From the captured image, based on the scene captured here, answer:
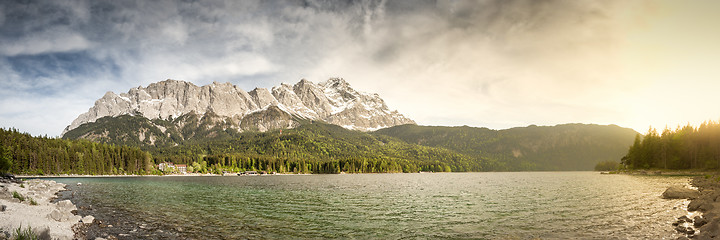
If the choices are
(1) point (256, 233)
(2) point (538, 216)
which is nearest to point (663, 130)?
(2) point (538, 216)

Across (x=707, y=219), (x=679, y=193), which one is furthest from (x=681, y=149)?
(x=707, y=219)

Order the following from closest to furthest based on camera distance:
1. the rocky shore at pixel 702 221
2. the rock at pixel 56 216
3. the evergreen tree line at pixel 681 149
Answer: the rocky shore at pixel 702 221 → the rock at pixel 56 216 → the evergreen tree line at pixel 681 149

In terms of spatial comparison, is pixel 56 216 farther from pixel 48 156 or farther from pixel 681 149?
pixel 48 156

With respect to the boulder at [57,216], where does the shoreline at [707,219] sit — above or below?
below

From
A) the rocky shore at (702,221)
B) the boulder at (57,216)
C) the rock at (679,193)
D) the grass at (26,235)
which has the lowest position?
the rock at (679,193)

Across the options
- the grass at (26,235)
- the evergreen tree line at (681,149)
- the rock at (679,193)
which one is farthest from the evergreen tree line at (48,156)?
the evergreen tree line at (681,149)

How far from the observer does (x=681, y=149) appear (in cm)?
13712

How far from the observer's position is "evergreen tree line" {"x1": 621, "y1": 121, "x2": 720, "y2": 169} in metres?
123

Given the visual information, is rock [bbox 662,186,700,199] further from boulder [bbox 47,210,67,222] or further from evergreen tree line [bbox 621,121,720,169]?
evergreen tree line [bbox 621,121,720,169]

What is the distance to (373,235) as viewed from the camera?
26844mm

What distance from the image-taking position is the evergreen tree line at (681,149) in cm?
12306

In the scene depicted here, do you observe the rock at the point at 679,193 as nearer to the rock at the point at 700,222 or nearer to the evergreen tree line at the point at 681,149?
the rock at the point at 700,222

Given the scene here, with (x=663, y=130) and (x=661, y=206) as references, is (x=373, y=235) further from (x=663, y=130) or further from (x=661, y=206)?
(x=663, y=130)

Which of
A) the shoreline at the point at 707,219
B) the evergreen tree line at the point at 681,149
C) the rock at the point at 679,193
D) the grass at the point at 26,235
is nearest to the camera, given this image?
the grass at the point at 26,235
